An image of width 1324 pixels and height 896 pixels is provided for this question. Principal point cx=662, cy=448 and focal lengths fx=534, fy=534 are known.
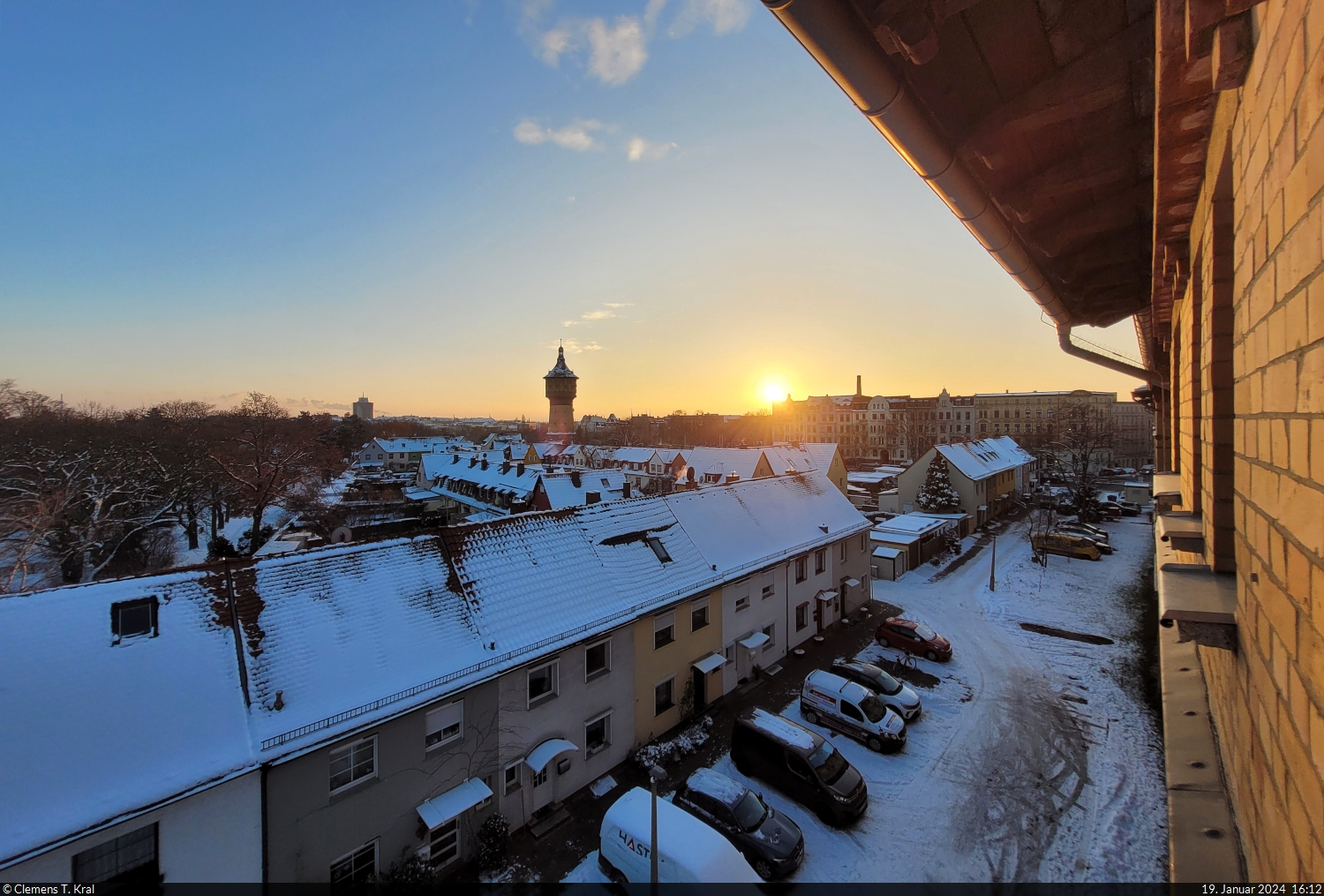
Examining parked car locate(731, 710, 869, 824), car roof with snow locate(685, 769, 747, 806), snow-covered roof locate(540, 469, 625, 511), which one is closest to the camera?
car roof with snow locate(685, 769, 747, 806)

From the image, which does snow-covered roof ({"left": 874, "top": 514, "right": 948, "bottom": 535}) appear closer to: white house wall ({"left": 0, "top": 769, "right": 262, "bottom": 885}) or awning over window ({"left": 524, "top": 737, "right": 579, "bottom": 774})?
awning over window ({"left": 524, "top": 737, "right": 579, "bottom": 774})

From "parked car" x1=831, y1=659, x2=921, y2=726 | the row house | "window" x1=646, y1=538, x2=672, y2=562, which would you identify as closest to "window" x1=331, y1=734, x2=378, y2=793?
the row house

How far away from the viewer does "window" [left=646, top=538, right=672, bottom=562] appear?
52.4 feet

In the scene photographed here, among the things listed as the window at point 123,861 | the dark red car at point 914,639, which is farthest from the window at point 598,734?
the dark red car at point 914,639

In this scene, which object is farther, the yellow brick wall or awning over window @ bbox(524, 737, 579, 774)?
awning over window @ bbox(524, 737, 579, 774)

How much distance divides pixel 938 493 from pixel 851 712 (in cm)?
2586

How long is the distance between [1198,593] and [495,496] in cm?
4244

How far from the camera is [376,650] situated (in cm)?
1015

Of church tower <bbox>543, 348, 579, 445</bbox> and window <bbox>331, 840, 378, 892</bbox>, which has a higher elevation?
church tower <bbox>543, 348, 579, 445</bbox>

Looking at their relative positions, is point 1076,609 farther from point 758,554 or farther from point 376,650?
point 376,650

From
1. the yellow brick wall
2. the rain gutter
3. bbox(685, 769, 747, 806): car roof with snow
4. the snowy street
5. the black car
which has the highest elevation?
the rain gutter

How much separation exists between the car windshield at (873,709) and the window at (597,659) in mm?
6632

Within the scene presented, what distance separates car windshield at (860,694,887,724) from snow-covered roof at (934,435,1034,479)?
88.1ft

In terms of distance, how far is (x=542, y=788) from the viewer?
11469 millimetres
